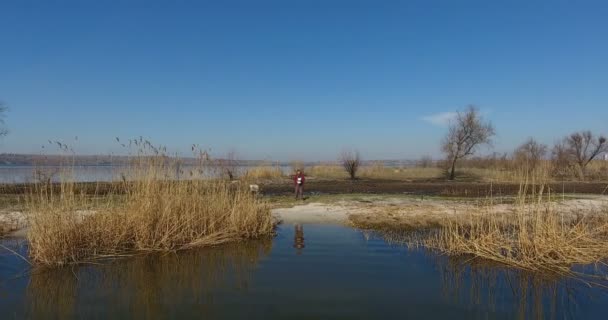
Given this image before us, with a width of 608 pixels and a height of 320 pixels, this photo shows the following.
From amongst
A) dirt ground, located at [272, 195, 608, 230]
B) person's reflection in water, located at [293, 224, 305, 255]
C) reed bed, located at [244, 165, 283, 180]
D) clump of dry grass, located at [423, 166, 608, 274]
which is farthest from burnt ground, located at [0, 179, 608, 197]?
clump of dry grass, located at [423, 166, 608, 274]

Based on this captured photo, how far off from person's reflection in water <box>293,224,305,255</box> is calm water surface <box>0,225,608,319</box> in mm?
578

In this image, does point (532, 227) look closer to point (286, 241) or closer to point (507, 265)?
point (507, 265)

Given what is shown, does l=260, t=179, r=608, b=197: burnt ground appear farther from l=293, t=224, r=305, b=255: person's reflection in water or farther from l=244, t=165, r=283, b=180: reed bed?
l=293, t=224, r=305, b=255: person's reflection in water

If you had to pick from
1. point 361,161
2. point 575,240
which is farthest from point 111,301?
point 361,161

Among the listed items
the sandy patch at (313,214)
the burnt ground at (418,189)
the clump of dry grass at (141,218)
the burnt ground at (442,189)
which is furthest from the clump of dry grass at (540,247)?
the burnt ground at (442,189)

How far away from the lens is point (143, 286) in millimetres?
6496

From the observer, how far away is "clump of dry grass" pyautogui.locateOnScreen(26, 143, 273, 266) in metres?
7.51

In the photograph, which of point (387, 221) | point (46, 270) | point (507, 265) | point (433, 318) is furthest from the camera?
point (387, 221)

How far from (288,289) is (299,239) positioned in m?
3.79

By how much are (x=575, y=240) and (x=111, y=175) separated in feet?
31.5

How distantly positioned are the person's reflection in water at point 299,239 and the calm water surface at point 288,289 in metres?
0.58

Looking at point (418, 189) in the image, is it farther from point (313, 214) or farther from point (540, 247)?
point (540, 247)

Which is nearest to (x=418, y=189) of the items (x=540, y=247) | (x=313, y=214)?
(x=313, y=214)

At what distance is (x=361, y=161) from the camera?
3750 centimetres
